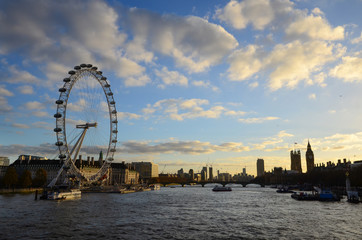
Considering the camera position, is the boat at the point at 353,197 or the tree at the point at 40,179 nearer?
the boat at the point at 353,197

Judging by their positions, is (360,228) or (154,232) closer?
(154,232)

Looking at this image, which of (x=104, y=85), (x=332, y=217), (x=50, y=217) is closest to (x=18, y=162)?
(x=104, y=85)

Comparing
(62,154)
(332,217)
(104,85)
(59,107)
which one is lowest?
(332,217)

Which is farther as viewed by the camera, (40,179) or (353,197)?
(40,179)

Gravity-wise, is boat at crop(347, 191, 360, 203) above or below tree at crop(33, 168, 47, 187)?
below

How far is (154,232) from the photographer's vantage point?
36.4m

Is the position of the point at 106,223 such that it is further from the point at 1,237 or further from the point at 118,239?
the point at 1,237

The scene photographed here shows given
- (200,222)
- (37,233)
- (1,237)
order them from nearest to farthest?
(1,237) < (37,233) < (200,222)

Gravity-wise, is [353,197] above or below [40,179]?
below

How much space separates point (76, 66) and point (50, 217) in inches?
1909

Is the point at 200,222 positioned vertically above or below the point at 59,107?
below

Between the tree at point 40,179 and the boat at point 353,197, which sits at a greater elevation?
the tree at point 40,179

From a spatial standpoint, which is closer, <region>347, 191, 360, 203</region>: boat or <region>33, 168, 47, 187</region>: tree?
<region>347, 191, 360, 203</region>: boat

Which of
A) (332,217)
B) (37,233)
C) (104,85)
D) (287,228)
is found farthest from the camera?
(104,85)
